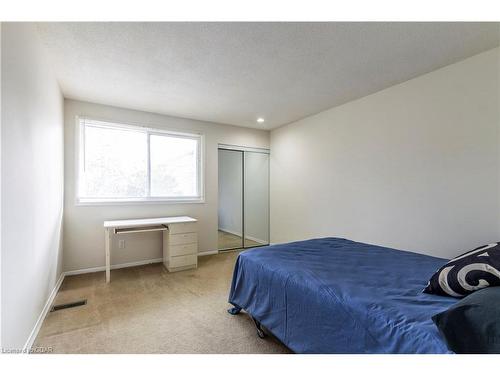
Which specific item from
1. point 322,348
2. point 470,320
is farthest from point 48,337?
point 470,320

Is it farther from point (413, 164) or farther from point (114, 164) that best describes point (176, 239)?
point (413, 164)

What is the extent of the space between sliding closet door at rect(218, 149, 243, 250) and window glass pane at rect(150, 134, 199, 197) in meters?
0.59

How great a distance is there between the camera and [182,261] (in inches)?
142

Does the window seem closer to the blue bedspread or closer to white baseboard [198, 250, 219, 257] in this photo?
white baseboard [198, 250, 219, 257]

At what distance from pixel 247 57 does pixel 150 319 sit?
8.68 ft

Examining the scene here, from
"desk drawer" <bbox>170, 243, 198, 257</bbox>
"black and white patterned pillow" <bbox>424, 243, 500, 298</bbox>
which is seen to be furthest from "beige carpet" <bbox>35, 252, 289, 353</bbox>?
"black and white patterned pillow" <bbox>424, 243, 500, 298</bbox>

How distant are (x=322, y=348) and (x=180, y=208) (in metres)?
3.33

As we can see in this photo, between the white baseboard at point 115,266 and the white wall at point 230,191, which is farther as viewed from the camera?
the white wall at point 230,191

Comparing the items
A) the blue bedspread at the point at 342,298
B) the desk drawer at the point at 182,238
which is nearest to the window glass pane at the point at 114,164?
the desk drawer at the point at 182,238

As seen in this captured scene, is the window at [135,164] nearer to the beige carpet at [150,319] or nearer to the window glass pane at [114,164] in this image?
the window glass pane at [114,164]

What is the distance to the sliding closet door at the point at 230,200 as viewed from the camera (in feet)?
15.7

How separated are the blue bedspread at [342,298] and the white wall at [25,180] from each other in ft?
5.13

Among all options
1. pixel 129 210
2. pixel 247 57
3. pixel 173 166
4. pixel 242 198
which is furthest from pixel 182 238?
pixel 247 57
